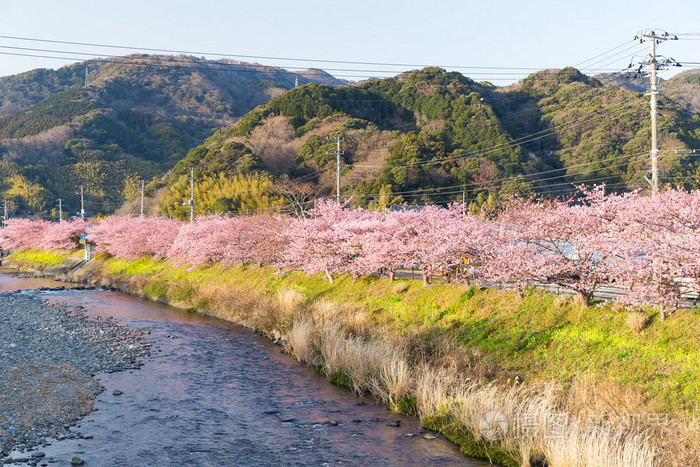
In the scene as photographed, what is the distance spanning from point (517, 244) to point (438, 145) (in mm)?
62514

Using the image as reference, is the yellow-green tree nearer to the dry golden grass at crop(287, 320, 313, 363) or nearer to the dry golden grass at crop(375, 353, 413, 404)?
the dry golden grass at crop(287, 320, 313, 363)

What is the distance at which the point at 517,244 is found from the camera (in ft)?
66.4

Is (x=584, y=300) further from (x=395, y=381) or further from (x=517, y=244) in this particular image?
(x=395, y=381)

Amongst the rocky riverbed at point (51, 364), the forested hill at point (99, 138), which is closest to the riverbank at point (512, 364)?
the rocky riverbed at point (51, 364)

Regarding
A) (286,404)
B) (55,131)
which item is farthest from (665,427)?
(55,131)

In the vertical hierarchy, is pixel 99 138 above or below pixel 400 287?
above

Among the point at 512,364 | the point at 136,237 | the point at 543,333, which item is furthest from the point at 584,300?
the point at 136,237

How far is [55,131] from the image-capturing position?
13238 cm

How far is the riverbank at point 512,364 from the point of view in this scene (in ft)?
41.3

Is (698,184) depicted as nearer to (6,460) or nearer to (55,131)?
(6,460)

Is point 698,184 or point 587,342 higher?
point 698,184

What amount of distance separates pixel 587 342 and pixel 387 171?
5761cm

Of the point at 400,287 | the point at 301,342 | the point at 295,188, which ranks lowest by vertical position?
the point at 301,342

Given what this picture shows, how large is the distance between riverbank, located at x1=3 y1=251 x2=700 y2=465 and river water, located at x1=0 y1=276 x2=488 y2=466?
1076 millimetres
